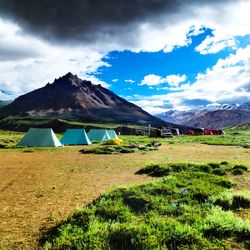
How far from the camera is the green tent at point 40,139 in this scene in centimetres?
4454

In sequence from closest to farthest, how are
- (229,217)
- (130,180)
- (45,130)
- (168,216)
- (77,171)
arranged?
(229,217)
(168,216)
(130,180)
(77,171)
(45,130)

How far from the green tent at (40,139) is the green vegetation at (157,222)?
3452cm

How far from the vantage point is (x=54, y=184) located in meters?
15.8

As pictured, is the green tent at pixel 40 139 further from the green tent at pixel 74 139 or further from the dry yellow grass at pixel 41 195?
the dry yellow grass at pixel 41 195

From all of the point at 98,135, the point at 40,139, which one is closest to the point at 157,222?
the point at 40,139

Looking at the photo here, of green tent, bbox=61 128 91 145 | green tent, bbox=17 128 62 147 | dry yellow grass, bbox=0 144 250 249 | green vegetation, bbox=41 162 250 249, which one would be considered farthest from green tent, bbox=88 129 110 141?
green vegetation, bbox=41 162 250 249

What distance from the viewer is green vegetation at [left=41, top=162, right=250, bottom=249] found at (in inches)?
266

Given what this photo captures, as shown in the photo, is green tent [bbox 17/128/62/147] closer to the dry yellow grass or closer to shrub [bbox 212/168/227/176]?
the dry yellow grass

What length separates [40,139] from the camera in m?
45.1

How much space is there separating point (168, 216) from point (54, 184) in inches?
337

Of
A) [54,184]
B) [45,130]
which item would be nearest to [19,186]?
[54,184]

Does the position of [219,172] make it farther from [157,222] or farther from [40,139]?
[40,139]

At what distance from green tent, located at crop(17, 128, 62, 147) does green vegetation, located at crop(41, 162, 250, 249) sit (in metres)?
34.5

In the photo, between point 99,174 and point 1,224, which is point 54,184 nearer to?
point 99,174
